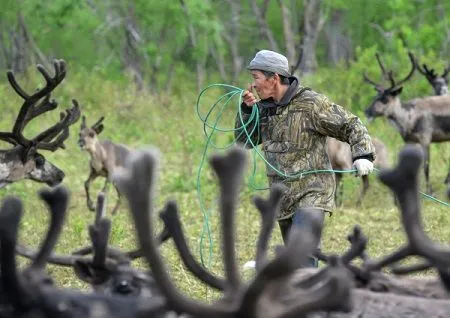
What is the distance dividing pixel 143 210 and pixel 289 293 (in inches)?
28.1

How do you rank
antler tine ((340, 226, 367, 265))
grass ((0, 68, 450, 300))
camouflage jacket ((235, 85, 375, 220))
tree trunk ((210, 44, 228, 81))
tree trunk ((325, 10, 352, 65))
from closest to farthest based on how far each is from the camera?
antler tine ((340, 226, 367, 265)) → camouflage jacket ((235, 85, 375, 220)) → grass ((0, 68, 450, 300)) → tree trunk ((210, 44, 228, 81)) → tree trunk ((325, 10, 352, 65))

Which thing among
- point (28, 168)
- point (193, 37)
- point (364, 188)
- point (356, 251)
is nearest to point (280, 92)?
point (356, 251)

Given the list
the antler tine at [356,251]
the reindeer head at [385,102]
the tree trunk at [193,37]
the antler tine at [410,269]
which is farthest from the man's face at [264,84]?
the tree trunk at [193,37]

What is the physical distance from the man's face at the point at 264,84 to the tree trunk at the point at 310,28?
19.9 metres

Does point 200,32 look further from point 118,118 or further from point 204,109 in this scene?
point 118,118

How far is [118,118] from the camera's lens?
21.8m

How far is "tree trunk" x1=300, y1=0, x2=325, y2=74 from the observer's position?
2753cm

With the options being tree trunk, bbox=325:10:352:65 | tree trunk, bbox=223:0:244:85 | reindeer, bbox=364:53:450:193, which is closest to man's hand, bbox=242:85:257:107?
reindeer, bbox=364:53:450:193

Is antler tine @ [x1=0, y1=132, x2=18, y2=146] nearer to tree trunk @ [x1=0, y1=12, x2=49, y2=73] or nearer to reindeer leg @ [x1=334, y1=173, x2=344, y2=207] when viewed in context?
reindeer leg @ [x1=334, y1=173, x2=344, y2=207]

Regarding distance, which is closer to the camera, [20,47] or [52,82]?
[52,82]

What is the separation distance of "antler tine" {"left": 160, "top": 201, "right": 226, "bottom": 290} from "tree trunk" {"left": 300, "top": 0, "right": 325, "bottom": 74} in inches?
905

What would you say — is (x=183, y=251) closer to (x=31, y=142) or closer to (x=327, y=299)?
(x=327, y=299)

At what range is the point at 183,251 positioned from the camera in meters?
3.79

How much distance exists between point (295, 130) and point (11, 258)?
3.96 metres
